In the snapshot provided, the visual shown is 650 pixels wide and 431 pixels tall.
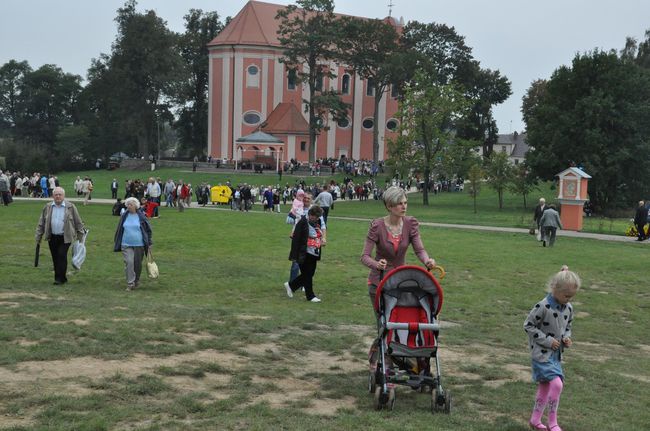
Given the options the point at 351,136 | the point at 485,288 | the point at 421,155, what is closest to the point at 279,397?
the point at 485,288

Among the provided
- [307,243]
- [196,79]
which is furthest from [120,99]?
[307,243]

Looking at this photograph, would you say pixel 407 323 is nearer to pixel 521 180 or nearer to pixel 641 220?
pixel 641 220

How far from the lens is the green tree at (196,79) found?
297ft

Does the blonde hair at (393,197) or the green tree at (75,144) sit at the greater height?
the green tree at (75,144)

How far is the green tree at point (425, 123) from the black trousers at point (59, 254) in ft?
140

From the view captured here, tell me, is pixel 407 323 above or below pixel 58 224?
below

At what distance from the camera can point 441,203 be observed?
186 ft

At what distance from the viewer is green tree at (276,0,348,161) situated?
74.0 metres

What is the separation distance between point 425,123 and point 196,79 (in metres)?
43.8

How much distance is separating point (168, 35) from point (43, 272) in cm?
7013

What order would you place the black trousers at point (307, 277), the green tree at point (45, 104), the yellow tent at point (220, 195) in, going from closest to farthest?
the black trousers at point (307, 277), the yellow tent at point (220, 195), the green tree at point (45, 104)

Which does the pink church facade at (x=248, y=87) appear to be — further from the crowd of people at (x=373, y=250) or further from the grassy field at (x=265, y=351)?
the grassy field at (x=265, y=351)

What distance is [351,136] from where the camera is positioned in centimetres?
8881

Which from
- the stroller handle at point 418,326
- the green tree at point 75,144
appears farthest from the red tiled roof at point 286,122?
the stroller handle at point 418,326
